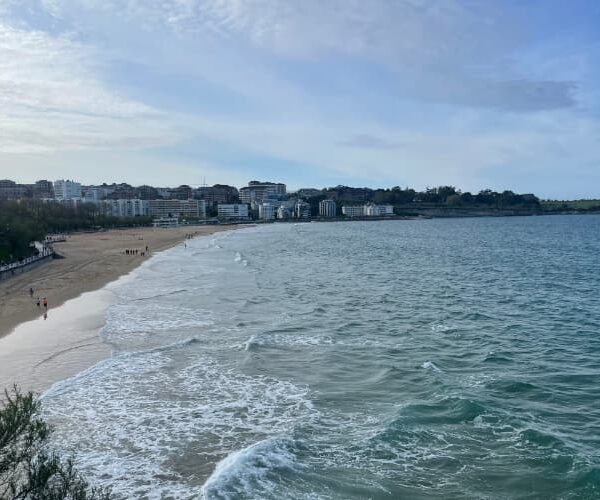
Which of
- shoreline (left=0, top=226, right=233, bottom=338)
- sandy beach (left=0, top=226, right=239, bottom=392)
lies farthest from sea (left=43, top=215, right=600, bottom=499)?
shoreline (left=0, top=226, right=233, bottom=338)

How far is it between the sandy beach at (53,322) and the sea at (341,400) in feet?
3.45


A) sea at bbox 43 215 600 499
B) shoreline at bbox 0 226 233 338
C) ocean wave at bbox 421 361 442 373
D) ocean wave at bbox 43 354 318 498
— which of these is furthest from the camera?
shoreline at bbox 0 226 233 338

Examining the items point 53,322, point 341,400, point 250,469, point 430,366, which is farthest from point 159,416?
point 53,322

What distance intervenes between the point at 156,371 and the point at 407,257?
49.5 metres

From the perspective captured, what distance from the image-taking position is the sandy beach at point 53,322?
2017 centimetres

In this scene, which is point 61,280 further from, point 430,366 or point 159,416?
point 430,366

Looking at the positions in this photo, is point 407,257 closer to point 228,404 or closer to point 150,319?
point 150,319

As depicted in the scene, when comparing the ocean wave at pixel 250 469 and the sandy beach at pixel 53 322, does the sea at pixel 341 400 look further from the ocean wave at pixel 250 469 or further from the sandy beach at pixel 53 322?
the sandy beach at pixel 53 322

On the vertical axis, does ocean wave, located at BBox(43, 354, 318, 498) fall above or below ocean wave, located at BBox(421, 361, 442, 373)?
below

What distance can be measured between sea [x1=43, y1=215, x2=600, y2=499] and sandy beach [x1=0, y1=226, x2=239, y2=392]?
3.45 feet

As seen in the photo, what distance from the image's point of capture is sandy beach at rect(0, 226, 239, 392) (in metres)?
20.2

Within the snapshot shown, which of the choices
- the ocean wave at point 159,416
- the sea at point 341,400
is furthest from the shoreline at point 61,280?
the ocean wave at point 159,416

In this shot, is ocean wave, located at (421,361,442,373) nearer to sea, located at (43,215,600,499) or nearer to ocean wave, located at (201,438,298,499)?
sea, located at (43,215,600,499)

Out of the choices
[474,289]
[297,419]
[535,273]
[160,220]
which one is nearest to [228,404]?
[297,419]
